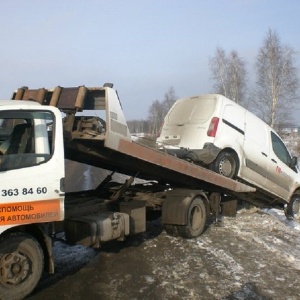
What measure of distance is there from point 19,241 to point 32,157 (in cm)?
95

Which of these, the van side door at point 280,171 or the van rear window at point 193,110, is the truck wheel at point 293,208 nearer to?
the van side door at point 280,171

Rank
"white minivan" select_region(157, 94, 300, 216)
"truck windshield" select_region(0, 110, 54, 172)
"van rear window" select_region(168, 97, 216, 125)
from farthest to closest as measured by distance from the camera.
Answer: "van rear window" select_region(168, 97, 216, 125)
"white minivan" select_region(157, 94, 300, 216)
"truck windshield" select_region(0, 110, 54, 172)

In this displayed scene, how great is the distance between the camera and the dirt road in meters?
5.21

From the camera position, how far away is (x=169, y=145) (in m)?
8.62

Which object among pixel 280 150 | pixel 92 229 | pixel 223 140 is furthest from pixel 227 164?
pixel 92 229

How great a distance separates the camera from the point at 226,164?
29.0 feet

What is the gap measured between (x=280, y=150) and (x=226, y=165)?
2547mm

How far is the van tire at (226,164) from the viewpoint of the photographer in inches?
336

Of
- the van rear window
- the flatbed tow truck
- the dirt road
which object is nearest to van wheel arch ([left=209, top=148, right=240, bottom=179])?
the flatbed tow truck

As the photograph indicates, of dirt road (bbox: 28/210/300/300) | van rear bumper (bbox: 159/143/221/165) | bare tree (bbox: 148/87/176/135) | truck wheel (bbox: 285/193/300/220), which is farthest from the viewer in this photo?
bare tree (bbox: 148/87/176/135)

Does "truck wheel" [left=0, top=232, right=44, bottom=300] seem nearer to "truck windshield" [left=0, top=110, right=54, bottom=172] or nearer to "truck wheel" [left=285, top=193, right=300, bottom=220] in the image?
"truck windshield" [left=0, top=110, right=54, bottom=172]

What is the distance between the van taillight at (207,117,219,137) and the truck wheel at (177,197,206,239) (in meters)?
1.35

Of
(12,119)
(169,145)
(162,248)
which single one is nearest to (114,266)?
(162,248)

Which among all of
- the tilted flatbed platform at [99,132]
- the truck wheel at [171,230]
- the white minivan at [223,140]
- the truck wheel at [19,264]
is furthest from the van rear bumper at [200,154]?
the truck wheel at [19,264]
